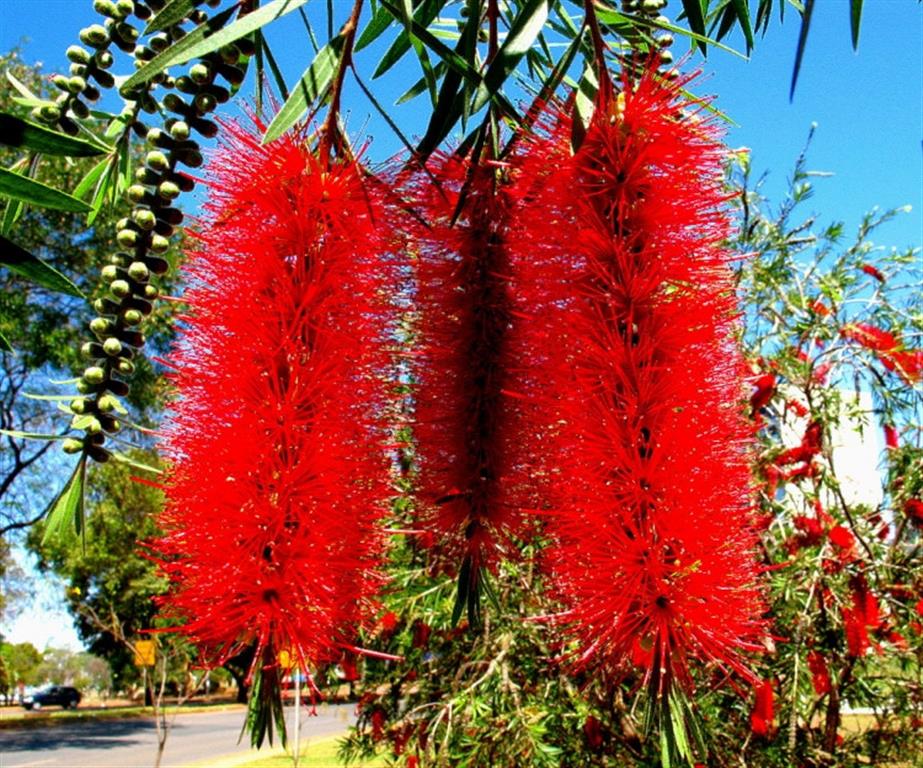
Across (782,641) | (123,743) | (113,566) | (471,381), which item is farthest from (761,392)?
(113,566)

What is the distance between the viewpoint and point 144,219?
814 millimetres

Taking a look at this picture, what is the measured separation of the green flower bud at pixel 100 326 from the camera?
2.68ft

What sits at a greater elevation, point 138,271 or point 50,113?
point 50,113

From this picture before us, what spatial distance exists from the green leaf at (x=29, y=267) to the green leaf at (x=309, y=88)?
0.98 feet

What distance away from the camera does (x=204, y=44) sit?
0.77 metres

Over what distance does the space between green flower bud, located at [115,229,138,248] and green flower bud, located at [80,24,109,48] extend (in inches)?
9.2

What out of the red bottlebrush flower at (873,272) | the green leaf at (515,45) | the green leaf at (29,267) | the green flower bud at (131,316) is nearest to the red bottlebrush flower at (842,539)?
the red bottlebrush flower at (873,272)

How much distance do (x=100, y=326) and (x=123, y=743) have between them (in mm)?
20031

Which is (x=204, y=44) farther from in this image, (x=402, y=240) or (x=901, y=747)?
(x=901, y=747)

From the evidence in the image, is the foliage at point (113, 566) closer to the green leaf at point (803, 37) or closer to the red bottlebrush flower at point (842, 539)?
the green leaf at point (803, 37)

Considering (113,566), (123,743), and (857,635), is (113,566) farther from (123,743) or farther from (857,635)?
(857,635)

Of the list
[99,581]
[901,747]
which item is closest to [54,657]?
[99,581]

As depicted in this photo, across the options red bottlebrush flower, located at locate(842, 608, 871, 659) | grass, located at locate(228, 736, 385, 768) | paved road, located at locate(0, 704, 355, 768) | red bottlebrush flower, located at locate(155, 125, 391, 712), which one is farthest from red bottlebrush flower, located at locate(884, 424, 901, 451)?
paved road, located at locate(0, 704, 355, 768)

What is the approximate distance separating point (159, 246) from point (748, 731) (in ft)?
10.3
